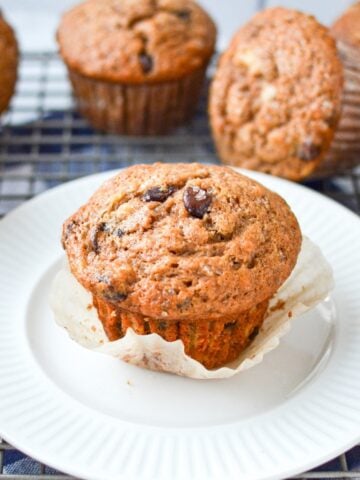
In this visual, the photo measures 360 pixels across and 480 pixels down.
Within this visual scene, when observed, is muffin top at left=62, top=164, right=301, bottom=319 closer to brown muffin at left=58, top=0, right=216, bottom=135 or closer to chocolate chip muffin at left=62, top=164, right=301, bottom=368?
chocolate chip muffin at left=62, top=164, right=301, bottom=368

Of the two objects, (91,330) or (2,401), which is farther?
(91,330)

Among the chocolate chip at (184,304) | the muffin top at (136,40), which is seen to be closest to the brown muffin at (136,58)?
the muffin top at (136,40)

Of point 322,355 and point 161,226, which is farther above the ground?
point 161,226

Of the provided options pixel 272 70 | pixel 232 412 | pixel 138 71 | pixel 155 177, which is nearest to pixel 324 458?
pixel 232 412

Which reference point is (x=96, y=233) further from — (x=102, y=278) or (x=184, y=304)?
(x=184, y=304)

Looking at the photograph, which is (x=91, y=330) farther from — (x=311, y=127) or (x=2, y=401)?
(x=311, y=127)

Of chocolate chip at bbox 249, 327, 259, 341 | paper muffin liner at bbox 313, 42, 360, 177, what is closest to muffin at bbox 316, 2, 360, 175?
paper muffin liner at bbox 313, 42, 360, 177
